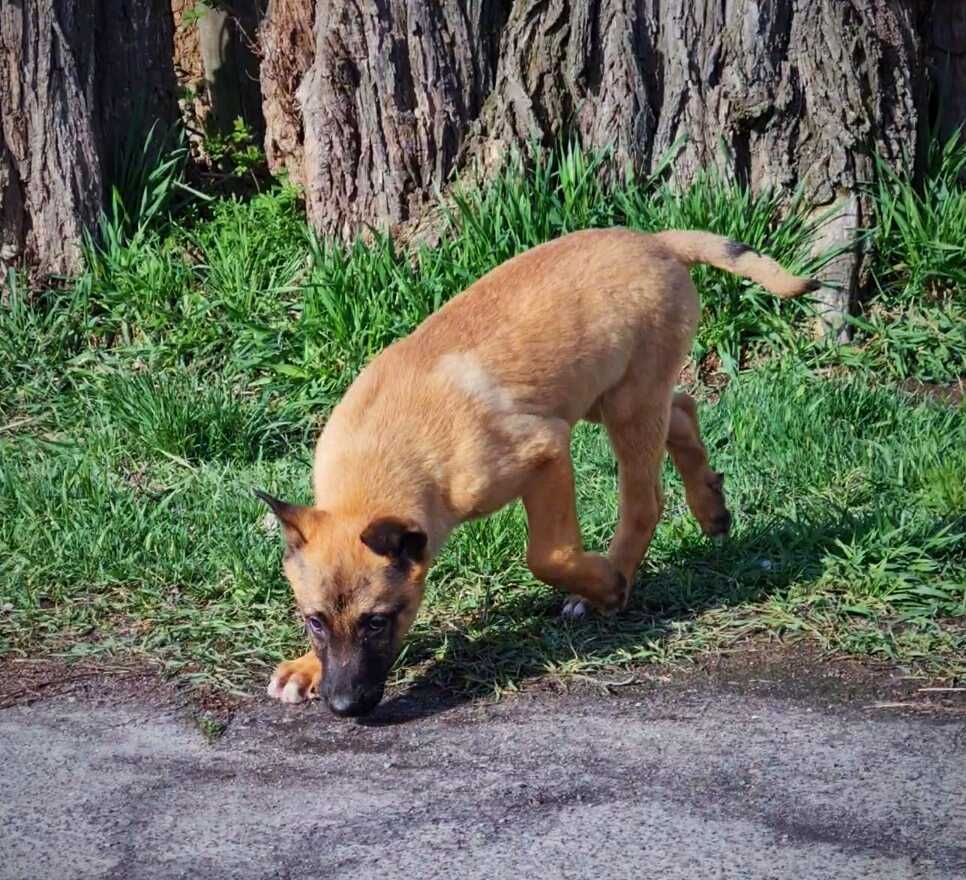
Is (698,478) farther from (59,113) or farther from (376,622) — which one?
(59,113)

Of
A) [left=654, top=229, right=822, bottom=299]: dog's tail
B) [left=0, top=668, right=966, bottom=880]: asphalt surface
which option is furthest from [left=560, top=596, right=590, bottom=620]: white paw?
[left=654, top=229, right=822, bottom=299]: dog's tail

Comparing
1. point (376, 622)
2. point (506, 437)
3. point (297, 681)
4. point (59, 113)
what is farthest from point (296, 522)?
point (59, 113)

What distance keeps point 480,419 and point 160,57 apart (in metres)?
4.58

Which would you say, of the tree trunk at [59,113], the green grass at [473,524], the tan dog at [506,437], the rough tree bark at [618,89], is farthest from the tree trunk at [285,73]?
the tan dog at [506,437]

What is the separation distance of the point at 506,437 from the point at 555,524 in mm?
389

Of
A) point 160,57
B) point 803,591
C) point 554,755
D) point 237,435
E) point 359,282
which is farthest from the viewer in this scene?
point 160,57

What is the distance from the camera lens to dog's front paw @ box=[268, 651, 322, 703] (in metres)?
5.31

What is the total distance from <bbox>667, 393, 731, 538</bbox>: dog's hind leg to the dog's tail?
654mm

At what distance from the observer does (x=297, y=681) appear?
17.5ft

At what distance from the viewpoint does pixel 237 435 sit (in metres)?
7.60

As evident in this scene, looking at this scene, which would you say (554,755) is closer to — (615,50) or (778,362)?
(778,362)

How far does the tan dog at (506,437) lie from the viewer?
501cm

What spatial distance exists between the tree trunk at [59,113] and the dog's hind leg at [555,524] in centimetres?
415

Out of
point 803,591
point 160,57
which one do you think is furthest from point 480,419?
point 160,57
